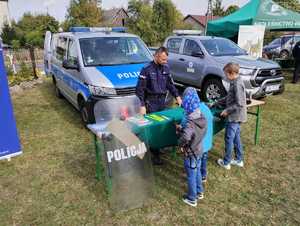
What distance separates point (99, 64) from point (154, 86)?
73.8 inches

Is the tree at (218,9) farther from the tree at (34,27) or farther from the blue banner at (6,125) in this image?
the blue banner at (6,125)

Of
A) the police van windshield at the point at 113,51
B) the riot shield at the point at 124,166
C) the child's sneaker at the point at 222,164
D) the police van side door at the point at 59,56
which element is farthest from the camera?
the police van side door at the point at 59,56

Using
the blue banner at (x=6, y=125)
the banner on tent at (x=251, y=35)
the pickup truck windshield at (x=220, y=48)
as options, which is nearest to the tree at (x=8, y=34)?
the banner on tent at (x=251, y=35)

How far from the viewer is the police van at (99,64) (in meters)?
4.86

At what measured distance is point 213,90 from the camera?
7082 millimetres

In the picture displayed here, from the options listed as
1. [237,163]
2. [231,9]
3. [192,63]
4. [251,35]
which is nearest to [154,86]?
[237,163]

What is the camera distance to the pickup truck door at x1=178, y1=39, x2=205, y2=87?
7.38 metres

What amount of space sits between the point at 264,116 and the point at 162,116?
360 cm

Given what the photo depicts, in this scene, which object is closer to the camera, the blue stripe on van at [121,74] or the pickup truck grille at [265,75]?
the blue stripe on van at [121,74]

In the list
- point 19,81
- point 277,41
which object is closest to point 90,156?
point 19,81

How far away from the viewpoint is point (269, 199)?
10.9 ft

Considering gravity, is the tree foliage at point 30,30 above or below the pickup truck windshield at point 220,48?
above

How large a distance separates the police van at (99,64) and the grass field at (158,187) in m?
0.84

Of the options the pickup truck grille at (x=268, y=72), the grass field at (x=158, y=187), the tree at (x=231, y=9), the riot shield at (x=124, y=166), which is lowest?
the grass field at (x=158, y=187)
